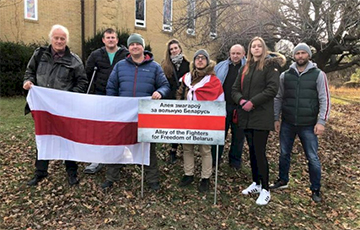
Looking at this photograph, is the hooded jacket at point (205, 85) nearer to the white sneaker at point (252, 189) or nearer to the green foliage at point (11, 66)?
the white sneaker at point (252, 189)

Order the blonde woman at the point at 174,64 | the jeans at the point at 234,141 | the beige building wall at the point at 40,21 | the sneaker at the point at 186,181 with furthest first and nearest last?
1. the beige building wall at the point at 40,21
2. the jeans at the point at 234,141
3. the blonde woman at the point at 174,64
4. the sneaker at the point at 186,181

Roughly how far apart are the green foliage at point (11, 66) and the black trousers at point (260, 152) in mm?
10665

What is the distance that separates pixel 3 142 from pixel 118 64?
398 cm

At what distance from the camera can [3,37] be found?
44.2ft

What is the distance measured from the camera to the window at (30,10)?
14.2m

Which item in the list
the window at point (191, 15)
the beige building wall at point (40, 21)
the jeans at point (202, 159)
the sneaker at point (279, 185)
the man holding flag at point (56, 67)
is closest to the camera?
the man holding flag at point (56, 67)

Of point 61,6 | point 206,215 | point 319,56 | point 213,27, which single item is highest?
point 61,6

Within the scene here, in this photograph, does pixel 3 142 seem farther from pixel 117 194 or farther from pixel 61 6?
pixel 61 6

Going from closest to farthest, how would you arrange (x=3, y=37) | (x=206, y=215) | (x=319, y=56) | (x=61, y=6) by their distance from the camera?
(x=206, y=215) → (x=319, y=56) → (x=3, y=37) → (x=61, y=6)

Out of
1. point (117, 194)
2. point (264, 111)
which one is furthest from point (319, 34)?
point (117, 194)

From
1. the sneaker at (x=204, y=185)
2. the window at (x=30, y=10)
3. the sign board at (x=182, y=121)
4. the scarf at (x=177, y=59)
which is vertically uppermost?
the window at (x=30, y=10)

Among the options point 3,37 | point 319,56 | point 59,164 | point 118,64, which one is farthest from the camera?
point 3,37

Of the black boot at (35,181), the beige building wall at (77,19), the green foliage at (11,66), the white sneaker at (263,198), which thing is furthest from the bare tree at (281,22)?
the green foliage at (11,66)

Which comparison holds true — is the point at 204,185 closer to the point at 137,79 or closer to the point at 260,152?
the point at 260,152
